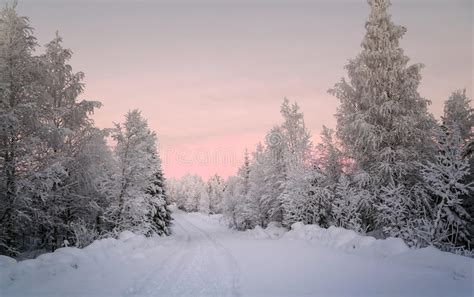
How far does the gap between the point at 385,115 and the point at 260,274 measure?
11.9 m

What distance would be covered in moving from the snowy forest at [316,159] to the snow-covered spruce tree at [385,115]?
6cm

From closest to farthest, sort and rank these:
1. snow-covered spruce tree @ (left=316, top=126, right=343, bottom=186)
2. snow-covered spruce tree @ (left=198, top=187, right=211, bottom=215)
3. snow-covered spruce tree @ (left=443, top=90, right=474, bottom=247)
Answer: snow-covered spruce tree @ (left=443, top=90, right=474, bottom=247) < snow-covered spruce tree @ (left=316, top=126, right=343, bottom=186) < snow-covered spruce tree @ (left=198, top=187, right=211, bottom=215)

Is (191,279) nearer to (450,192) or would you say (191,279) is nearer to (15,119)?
(15,119)

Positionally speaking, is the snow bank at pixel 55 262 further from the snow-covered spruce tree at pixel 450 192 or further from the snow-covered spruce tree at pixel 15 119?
the snow-covered spruce tree at pixel 450 192

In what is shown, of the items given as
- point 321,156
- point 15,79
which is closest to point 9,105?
point 15,79

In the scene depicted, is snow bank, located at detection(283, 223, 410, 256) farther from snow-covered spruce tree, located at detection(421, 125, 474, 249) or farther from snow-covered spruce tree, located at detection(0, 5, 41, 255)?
snow-covered spruce tree, located at detection(0, 5, 41, 255)

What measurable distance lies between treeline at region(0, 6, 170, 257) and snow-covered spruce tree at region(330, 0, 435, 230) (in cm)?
1473

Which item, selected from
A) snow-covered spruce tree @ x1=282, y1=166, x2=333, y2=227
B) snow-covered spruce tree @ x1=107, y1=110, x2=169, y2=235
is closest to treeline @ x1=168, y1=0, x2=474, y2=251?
snow-covered spruce tree @ x1=282, y1=166, x2=333, y2=227

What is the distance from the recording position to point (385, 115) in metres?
17.0

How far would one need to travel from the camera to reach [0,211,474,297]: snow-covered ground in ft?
23.2

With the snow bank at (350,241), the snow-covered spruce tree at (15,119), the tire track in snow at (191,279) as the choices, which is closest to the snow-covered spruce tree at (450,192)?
the snow bank at (350,241)

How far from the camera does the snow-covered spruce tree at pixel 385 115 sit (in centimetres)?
1664

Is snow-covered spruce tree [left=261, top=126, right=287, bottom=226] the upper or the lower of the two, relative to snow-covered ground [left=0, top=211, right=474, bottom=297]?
upper

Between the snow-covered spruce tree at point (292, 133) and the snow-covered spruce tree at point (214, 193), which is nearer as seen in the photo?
the snow-covered spruce tree at point (292, 133)
